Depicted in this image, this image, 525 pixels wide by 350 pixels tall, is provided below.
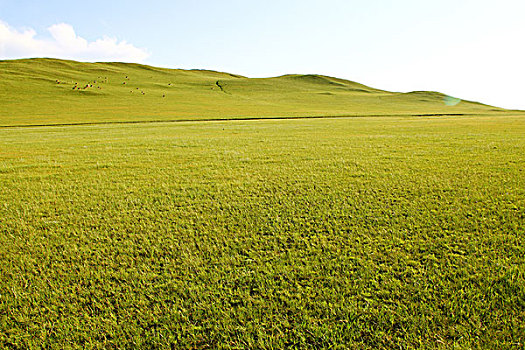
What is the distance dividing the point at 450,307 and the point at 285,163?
4.99m

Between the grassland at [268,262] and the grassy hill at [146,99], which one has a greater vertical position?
the grassy hill at [146,99]

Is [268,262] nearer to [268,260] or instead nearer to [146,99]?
[268,260]

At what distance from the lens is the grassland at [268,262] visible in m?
1.98

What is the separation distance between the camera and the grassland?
1.98 meters

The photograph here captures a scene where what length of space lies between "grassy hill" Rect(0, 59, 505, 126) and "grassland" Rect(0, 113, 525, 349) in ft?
88.1

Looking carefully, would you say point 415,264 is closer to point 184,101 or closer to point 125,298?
point 125,298

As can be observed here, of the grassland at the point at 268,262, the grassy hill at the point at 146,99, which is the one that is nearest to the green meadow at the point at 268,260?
the grassland at the point at 268,262

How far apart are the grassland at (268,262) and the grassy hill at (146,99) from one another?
26.9m

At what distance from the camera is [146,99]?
4391 cm

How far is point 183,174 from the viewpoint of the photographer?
5.90 m

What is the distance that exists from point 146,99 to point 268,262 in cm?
4748

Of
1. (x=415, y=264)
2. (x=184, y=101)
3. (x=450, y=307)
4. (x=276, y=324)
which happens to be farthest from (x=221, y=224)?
(x=184, y=101)

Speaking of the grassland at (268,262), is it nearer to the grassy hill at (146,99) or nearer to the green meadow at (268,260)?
the green meadow at (268,260)

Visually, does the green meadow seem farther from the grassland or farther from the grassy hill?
the grassy hill
